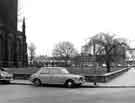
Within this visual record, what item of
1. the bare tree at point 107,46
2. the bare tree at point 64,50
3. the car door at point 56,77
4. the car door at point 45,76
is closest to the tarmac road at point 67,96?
the car door at point 56,77

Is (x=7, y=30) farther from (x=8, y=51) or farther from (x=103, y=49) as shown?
(x=103, y=49)

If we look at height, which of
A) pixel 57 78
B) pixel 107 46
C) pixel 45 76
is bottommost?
pixel 57 78

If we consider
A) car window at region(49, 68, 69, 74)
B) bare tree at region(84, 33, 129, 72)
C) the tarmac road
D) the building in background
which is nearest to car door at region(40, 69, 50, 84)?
car window at region(49, 68, 69, 74)

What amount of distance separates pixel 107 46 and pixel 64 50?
7837 cm

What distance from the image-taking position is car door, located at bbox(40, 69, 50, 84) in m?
18.2

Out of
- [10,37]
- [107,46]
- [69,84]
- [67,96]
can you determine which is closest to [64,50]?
[10,37]

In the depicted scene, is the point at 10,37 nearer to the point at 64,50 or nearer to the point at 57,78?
the point at 57,78

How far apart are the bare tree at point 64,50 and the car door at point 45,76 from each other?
9046cm

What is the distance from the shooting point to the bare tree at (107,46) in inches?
1278

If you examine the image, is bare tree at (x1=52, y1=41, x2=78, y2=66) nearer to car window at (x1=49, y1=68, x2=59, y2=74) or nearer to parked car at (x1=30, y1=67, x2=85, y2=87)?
parked car at (x1=30, y1=67, x2=85, y2=87)

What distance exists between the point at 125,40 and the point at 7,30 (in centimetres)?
3764

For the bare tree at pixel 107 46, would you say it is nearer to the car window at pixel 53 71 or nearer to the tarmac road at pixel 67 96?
the car window at pixel 53 71

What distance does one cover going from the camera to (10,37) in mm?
62344

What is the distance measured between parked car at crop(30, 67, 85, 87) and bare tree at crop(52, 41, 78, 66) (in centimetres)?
9056
